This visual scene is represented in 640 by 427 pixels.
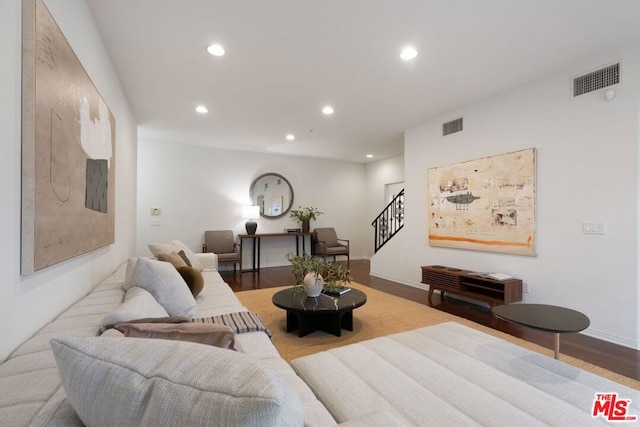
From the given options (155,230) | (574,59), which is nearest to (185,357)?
(574,59)

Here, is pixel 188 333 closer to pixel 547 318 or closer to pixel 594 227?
pixel 547 318

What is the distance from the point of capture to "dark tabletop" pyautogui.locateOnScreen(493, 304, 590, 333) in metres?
1.73

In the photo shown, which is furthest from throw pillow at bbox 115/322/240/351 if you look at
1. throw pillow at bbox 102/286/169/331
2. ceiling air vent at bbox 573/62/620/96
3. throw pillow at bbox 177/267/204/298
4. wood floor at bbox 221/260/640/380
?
ceiling air vent at bbox 573/62/620/96

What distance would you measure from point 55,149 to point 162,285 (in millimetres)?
920

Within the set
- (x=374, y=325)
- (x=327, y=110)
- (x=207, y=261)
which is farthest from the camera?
(x=207, y=261)

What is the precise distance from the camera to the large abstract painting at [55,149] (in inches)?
45.3

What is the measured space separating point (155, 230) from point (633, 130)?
6.80 metres

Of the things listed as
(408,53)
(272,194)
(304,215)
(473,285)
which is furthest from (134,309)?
(304,215)

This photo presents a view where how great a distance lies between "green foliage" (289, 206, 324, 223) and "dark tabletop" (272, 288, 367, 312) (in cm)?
391

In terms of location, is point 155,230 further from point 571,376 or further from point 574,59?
point 574,59

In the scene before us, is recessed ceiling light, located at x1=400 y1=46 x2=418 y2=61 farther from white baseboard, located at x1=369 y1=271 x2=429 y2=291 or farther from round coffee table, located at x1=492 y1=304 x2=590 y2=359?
white baseboard, located at x1=369 y1=271 x2=429 y2=291

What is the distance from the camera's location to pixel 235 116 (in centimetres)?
434

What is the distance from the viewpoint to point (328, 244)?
7.03 metres

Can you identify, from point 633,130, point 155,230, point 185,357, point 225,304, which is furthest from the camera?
point 155,230
